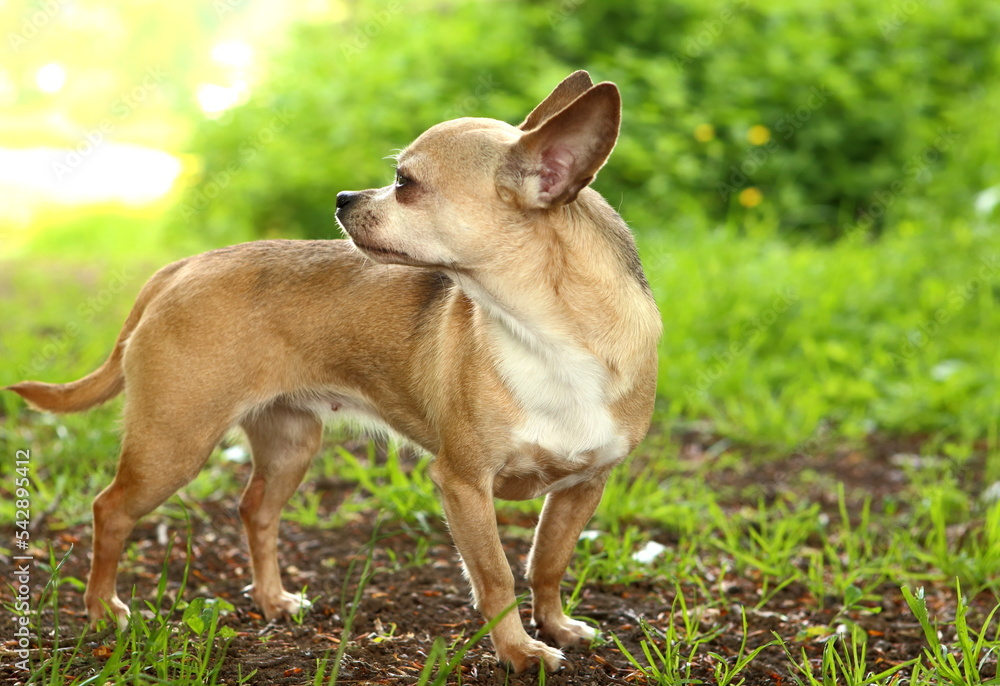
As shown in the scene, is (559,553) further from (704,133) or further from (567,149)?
(704,133)

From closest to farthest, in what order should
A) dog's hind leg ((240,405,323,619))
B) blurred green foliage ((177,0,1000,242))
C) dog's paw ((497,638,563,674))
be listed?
dog's paw ((497,638,563,674)), dog's hind leg ((240,405,323,619)), blurred green foliage ((177,0,1000,242))

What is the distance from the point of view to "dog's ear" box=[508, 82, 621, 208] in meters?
2.63

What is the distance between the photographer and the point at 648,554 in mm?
3865

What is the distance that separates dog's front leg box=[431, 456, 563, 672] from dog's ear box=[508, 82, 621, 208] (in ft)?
2.70

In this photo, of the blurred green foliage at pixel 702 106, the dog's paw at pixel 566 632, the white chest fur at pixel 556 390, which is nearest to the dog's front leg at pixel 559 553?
the dog's paw at pixel 566 632

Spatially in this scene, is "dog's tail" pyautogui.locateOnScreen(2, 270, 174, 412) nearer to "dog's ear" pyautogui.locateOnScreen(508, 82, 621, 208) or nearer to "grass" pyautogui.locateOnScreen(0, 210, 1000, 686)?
"grass" pyautogui.locateOnScreen(0, 210, 1000, 686)

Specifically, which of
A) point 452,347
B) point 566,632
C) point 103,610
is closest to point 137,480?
point 103,610

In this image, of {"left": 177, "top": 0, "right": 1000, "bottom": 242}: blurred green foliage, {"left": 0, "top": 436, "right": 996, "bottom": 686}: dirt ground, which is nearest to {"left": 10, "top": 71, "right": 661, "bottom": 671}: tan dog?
{"left": 0, "top": 436, "right": 996, "bottom": 686}: dirt ground

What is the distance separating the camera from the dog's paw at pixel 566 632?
3.25 meters

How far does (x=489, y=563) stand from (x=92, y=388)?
60.6 inches

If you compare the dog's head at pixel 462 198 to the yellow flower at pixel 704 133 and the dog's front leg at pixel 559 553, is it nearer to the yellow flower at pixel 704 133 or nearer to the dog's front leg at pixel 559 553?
the dog's front leg at pixel 559 553

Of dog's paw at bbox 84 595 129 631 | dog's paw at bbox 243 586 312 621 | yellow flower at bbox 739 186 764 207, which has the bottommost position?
yellow flower at bbox 739 186 764 207

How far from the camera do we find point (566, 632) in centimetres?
326

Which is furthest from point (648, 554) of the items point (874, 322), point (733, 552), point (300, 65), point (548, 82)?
point (300, 65)
